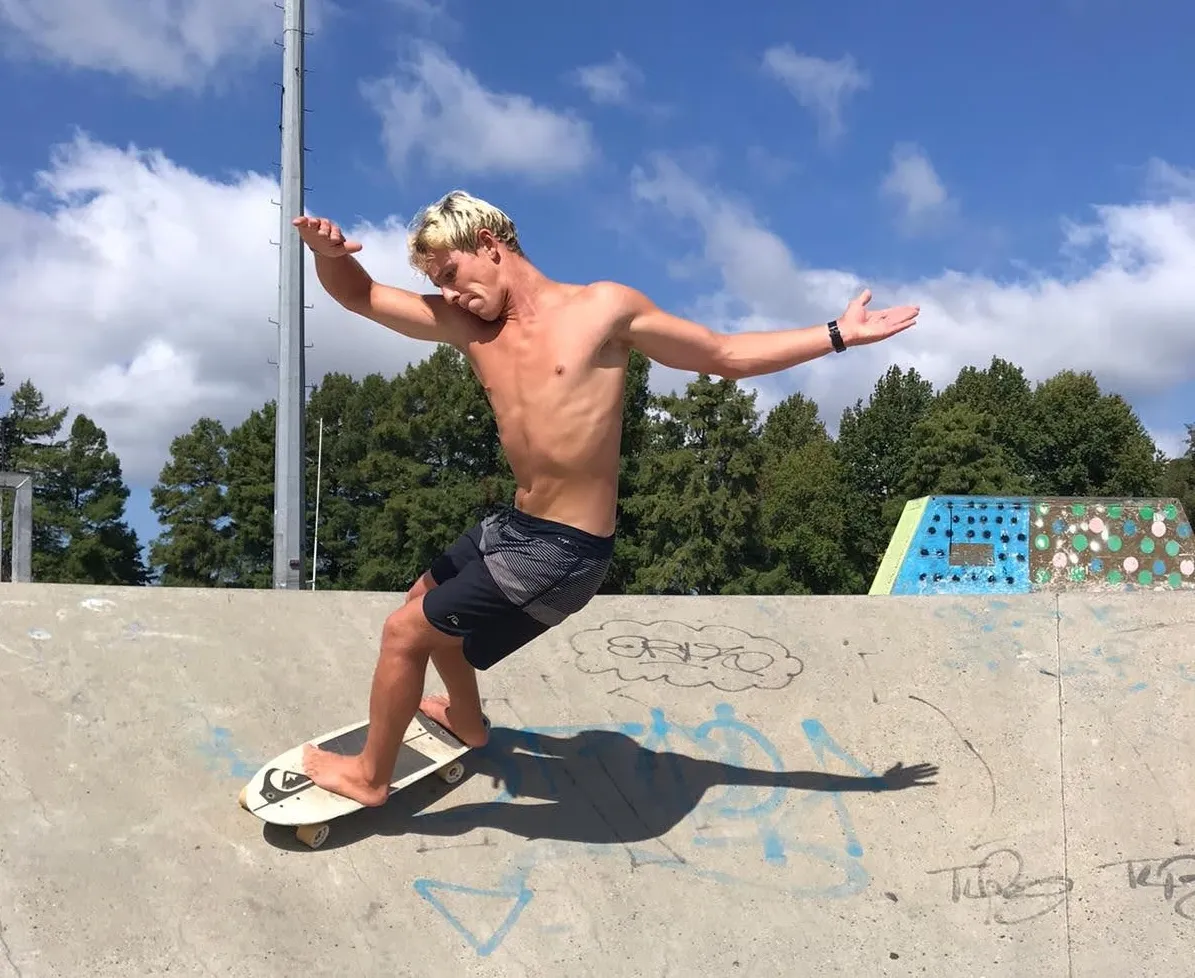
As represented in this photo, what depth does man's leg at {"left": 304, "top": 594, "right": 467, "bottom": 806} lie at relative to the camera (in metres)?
3.37

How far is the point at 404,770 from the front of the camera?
12.1ft

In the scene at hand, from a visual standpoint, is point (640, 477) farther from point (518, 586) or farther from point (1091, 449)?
point (518, 586)

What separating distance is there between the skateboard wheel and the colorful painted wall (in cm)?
695

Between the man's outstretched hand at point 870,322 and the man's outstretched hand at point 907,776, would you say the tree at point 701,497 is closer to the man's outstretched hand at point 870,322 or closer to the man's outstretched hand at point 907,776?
the man's outstretched hand at point 907,776

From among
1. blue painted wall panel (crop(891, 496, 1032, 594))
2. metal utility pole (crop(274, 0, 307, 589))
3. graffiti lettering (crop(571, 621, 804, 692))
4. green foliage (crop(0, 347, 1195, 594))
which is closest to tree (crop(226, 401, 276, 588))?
green foliage (crop(0, 347, 1195, 594))

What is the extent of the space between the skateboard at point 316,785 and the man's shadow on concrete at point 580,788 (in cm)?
A: 9

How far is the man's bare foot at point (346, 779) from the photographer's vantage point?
3432 mm

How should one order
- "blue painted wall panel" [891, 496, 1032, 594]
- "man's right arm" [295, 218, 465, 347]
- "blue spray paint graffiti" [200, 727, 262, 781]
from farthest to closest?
"blue painted wall panel" [891, 496, 1032, 594]
"blue spray paint graffiti" [200, 727, 262, 781]
"man's right arm" [295, 218, 465, 347]

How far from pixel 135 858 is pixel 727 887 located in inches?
76.4

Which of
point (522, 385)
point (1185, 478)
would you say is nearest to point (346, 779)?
point (522, 385)

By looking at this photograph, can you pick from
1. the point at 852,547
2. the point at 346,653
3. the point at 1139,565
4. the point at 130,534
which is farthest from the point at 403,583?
the point at 346,653

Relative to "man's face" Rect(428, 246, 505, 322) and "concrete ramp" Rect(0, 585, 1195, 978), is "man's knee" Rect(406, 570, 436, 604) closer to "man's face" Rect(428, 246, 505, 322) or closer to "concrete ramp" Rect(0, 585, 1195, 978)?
"concrete ramp" Rect(0, 585, 1195, 978)

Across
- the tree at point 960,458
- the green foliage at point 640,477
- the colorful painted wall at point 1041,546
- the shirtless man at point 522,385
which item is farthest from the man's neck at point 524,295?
the tree at point 960,458

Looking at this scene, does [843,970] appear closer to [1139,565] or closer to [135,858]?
[135,858]
